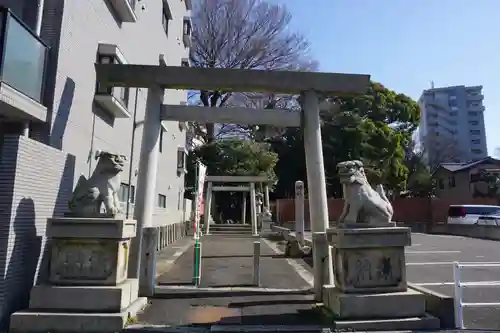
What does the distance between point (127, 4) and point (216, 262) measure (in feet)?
26.2

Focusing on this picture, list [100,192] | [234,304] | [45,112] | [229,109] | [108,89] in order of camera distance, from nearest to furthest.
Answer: [100,192] < [45,112] < [234,304] < [229,109] < [108,89]

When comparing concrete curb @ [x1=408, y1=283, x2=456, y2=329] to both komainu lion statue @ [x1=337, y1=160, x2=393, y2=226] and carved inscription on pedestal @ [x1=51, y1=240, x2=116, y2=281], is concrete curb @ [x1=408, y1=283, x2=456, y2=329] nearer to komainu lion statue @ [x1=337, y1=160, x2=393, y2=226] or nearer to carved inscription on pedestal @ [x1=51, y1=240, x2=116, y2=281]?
komainu lion statue @ [x1=337, y1=160, x2=393, y2=226]

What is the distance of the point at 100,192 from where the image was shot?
645 centimetres

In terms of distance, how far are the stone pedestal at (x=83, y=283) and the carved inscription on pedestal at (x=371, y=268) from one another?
3478mm

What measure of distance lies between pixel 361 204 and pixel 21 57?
5715 mm

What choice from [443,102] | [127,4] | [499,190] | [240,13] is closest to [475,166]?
[499,190]

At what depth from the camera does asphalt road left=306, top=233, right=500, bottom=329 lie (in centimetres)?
653

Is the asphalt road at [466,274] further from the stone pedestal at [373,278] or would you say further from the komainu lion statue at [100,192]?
the komainu lion statue at [100,192]

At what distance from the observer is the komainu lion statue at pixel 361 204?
253 inches

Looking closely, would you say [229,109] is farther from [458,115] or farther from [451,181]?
[458,115]

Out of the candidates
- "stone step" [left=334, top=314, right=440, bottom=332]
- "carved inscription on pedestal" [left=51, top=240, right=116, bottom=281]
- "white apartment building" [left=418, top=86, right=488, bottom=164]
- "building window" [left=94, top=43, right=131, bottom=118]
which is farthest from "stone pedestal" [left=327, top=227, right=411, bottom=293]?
"white apartment building" [left=418, top=86, right=488, bottom=164]

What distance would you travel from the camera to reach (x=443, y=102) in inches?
3506

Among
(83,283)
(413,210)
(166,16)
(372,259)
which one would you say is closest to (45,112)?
(83,283)

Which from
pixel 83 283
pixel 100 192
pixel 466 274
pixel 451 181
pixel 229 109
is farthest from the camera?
pixel 451 181
